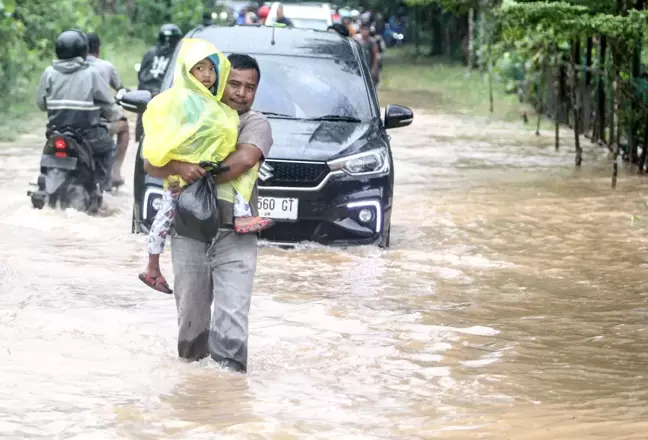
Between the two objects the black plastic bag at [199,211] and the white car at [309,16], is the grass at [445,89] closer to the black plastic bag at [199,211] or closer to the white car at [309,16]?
the white car at [309,16]

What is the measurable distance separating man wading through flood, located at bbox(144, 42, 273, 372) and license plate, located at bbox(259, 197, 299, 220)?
3675mm

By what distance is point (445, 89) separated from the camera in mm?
36719


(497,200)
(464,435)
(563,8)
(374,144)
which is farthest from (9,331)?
(563,8)

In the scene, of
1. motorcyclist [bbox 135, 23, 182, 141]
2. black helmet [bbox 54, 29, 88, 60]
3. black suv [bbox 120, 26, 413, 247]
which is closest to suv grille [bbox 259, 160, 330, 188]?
black suv [bbox 120, 26, 413, 247]

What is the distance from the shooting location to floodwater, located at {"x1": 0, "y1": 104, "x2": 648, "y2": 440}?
6.68 meters

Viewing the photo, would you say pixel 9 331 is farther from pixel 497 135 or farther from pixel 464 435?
pixel 497 135

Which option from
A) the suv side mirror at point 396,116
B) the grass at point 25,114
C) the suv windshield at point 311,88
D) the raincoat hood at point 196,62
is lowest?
the grass at point 25,114

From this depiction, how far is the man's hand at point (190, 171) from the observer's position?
22.6ft

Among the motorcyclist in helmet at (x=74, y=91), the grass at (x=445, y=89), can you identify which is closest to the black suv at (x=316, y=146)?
the motorcyclist in helmet at (x=74, y=91)

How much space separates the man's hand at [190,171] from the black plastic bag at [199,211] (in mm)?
43

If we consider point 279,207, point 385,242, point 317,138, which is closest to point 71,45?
point 317,138

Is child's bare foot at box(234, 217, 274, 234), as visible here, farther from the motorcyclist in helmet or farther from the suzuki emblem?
the motorcyclist in helmet

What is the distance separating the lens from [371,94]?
1212 centimetres

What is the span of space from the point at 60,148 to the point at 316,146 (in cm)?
301
